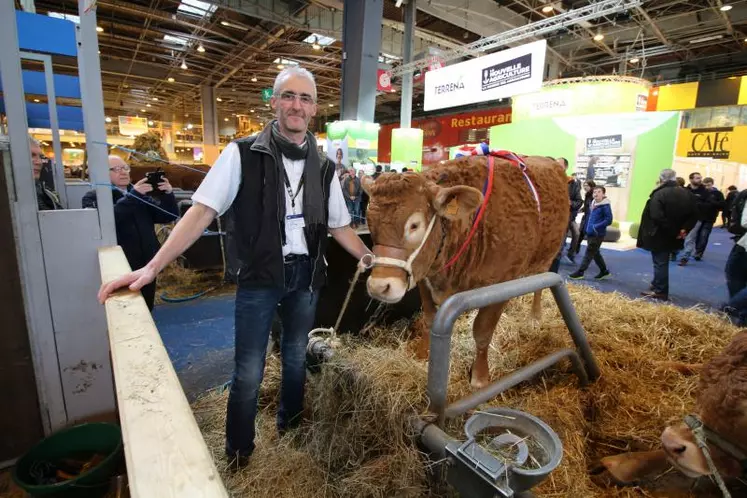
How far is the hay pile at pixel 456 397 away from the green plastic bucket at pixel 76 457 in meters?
0.50

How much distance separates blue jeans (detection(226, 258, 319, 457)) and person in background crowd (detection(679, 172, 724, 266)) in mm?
8240

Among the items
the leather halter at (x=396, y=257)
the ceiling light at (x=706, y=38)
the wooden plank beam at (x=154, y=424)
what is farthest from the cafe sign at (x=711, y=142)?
the wooden plank beam at (x=154, y=424)

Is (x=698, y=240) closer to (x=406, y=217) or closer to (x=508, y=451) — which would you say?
(x=406, y=217)

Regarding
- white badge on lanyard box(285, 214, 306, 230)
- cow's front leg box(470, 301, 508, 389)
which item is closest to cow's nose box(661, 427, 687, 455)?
cow's front leg box(470, 301, 508, 389)

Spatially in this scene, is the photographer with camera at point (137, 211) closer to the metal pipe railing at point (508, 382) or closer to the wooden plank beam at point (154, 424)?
the wooden plank beam at point (154, 424)

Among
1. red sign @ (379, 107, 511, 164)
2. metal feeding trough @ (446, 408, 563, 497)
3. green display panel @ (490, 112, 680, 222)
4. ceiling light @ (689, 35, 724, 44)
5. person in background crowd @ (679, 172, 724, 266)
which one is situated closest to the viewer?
metal feeding trough @ (446, 408, 563, 497)

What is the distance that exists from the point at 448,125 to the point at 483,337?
22533 mm

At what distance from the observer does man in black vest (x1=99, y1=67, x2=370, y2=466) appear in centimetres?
168

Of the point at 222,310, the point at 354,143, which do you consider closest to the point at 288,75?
the point at 222,310

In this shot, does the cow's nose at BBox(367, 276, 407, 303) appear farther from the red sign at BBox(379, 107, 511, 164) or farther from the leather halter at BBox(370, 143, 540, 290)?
the red sign at BBox(379, 107, 511, 164)

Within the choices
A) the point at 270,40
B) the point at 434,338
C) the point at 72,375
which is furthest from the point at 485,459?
the point at 270,40

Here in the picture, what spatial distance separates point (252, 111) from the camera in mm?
32906

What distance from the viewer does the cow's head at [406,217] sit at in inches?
72.4

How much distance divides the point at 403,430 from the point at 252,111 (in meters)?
35.5
